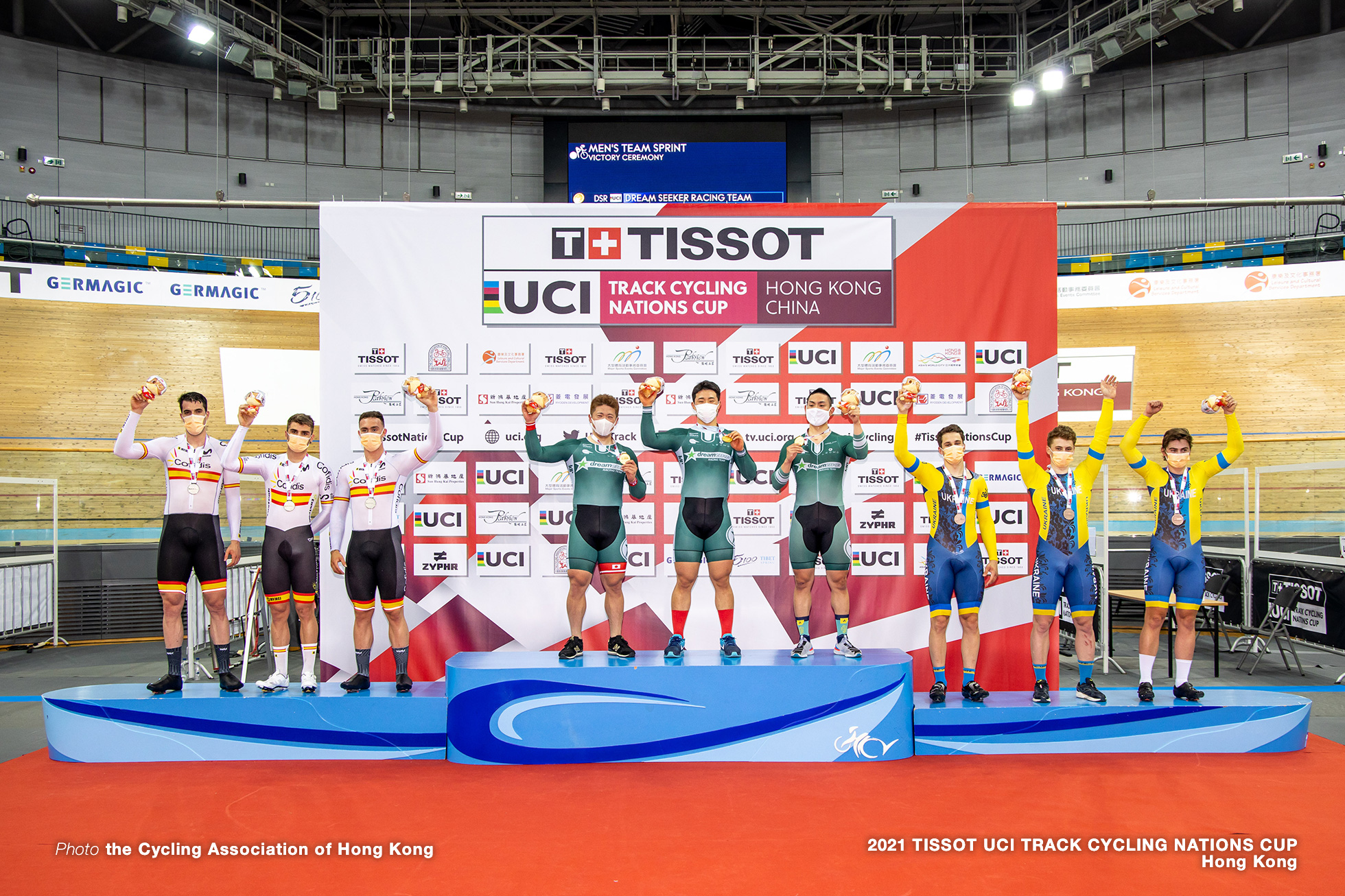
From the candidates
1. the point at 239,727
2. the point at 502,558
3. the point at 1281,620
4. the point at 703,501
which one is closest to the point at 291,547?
the point at 239,727

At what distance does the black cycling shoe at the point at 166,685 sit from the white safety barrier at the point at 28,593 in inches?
186

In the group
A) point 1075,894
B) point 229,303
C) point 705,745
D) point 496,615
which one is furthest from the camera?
point 229,303

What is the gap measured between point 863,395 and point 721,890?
14.2 ft

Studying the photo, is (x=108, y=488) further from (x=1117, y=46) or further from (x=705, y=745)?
(x=1117, y=46)

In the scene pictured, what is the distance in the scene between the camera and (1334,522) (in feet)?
45.1

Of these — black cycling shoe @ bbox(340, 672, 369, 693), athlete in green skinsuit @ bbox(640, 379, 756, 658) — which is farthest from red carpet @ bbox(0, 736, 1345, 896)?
athlete in green skinsuit @ bbox(640, 379, 756, 658)

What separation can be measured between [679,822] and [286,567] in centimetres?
337

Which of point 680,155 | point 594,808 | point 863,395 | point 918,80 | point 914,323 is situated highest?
point 918,80

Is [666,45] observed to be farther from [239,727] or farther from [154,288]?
[239,727]

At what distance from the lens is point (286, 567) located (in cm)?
581

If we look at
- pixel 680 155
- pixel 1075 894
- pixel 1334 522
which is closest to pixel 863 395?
pixel 1075 894

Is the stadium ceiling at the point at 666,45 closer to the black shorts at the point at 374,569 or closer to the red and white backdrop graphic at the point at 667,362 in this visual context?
the red and white backdrop graphic at the point at 667,362

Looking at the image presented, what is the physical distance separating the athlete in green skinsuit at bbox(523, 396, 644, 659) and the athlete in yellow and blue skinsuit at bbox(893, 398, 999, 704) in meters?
2.04

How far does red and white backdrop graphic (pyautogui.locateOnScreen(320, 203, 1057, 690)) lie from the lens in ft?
22.2
